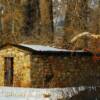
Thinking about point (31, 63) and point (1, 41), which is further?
point (1, 41)

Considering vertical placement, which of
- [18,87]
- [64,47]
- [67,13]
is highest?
[67,13]

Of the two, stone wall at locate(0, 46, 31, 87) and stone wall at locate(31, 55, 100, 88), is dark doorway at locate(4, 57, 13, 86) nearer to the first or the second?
stone wall at locate(0, 46, 31, 87)

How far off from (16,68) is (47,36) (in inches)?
348

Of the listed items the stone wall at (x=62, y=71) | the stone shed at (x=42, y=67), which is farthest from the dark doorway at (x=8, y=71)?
the stone wall at (x=62, y=71)

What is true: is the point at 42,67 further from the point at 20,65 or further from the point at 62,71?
the point at 62,71

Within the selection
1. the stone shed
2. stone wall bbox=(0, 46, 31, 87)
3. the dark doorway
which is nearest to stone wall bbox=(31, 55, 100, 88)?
the stone shed

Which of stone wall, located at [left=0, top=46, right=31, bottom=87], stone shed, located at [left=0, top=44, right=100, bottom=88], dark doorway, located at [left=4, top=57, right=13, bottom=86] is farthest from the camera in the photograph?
dark doorway, located at [left=4, top=57, right=13, bottom=86]

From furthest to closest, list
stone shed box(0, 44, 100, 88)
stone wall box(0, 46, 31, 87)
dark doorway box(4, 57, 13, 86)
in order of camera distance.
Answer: dark doorway box(4, 57, 13, 86), stone wall box(0, 46, 31, 87), stone shed box(0, 44, 100, 88)

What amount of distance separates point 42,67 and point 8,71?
268 centimetres

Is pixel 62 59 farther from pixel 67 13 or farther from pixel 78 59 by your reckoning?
pixel 67 13

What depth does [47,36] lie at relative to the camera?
127 feet

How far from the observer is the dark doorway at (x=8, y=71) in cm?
3108

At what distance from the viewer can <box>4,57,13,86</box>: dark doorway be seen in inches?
1224

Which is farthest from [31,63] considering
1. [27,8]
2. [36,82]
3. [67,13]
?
[27,8]
